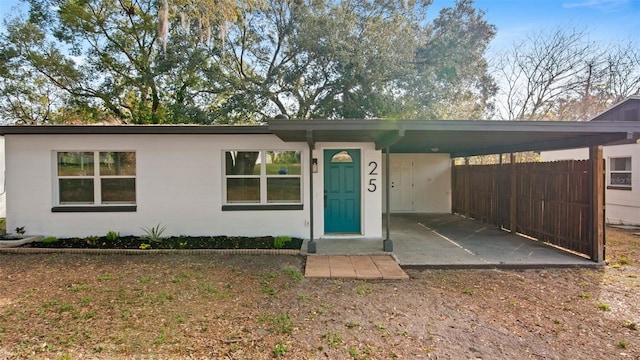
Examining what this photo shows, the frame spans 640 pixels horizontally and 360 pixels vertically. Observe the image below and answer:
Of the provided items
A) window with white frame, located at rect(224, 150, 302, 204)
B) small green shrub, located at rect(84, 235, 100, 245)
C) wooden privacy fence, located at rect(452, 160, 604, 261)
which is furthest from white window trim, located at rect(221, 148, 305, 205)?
wooden privacy fence, located at rect(452, 160, 604, 261)

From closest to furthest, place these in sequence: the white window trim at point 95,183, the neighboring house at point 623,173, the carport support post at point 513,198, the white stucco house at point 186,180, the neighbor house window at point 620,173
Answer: the white stucco house at point 186,180
the white window trim at point 95,183
the carport support post at point 513,198
the neighboring house at point 623,173
the neighbor house window at point 620,173

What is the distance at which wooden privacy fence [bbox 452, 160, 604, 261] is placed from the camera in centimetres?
591

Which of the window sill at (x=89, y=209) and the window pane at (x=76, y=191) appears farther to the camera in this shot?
the window pane at (x=76, y=191)

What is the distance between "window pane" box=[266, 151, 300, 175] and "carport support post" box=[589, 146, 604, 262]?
5.46 m

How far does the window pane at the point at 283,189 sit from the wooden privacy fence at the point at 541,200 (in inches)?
209

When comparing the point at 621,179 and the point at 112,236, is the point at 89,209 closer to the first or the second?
the point at 112,236

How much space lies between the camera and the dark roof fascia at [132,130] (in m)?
6.89

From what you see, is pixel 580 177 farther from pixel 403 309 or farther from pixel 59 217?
pixel 59 217

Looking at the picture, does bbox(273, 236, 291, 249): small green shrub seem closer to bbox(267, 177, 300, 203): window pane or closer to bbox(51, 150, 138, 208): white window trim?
bbox(267, 177, 300, 203): window pane

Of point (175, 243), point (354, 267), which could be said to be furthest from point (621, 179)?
point (175, 243)

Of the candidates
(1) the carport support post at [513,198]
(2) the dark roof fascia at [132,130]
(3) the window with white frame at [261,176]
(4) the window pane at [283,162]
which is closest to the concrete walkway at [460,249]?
(1) the carport support post at [513,198]

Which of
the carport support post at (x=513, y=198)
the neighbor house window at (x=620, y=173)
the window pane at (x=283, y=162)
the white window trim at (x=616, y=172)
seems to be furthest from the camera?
the neighbor house window at (x=620, y=173)

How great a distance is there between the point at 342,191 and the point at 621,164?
9.68 m

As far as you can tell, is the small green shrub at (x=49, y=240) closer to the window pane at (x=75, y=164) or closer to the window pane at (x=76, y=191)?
the window pane at (x=76, y=191)
